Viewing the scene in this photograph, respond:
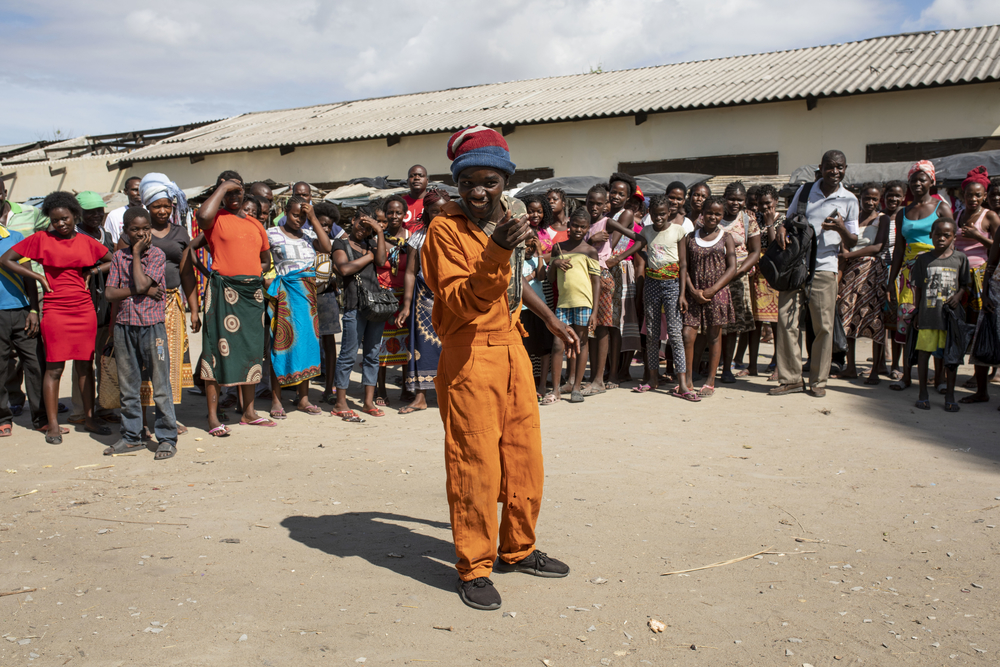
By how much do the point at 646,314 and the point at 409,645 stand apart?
541 centimetres

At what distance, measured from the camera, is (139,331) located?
5.59 meters

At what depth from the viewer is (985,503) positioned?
4363mm

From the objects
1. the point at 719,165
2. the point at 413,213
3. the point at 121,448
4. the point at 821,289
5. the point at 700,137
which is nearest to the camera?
the point at 121,448

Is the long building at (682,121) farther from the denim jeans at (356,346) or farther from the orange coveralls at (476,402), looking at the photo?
the orange coveralls at (476,402)

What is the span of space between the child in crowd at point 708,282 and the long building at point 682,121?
7.94m

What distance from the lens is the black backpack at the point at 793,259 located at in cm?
715

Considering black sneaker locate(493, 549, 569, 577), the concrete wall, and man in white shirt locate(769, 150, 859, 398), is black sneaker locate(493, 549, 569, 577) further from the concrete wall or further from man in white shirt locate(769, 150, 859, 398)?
the concrete wall

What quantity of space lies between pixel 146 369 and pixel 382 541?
9.17 feet

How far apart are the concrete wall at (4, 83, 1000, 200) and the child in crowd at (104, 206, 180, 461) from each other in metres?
11.9

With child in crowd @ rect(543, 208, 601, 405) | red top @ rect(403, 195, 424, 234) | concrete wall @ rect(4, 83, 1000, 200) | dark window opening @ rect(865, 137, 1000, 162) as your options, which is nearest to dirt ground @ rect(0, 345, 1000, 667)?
child in crowd @ rect(543, 208, 601, 405)

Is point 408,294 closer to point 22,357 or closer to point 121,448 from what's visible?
point 121,448

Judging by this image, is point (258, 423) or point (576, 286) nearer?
point (258, 423)

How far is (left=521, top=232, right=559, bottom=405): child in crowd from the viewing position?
23.7 feet

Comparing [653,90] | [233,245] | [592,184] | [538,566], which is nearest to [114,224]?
[233,245]
